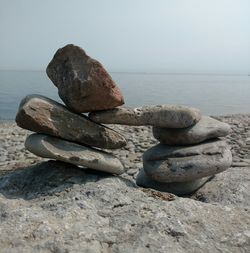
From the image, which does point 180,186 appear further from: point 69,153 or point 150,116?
point 69,153

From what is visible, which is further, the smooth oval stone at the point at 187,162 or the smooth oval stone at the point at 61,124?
the smooth oval stone at the point at 187,162

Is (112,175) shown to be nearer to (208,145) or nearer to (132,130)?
(208,145)

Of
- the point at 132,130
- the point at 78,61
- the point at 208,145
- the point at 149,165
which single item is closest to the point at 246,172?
the point at 208,145

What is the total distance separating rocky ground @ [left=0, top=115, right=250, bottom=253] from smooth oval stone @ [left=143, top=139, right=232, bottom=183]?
40 centimetres

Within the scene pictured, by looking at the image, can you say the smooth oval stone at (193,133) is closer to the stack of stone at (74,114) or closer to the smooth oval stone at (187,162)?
the smooth oval stone at (187,162)

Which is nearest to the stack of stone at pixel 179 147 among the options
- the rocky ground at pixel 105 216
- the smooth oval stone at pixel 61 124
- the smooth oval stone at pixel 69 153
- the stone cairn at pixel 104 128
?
the stone cairn at pixel 104 128

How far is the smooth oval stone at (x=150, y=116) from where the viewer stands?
5.56 meters

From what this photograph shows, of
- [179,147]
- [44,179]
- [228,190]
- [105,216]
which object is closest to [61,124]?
[44,179]

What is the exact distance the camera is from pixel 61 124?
5258mm

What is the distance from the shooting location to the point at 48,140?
5152 mm

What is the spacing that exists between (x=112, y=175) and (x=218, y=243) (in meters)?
2.22

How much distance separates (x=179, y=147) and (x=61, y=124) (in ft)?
6.15

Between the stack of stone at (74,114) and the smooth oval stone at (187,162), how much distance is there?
67 cm

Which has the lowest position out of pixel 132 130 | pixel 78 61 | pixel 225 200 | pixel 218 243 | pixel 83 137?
pixel 132 130
